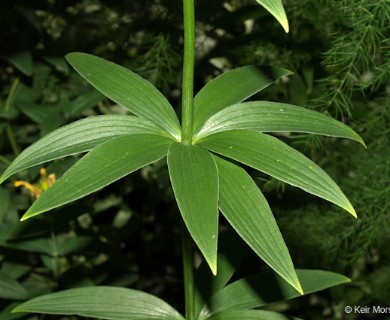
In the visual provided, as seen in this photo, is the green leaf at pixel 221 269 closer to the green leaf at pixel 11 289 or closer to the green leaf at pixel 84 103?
the green leaf at pixel 11 289

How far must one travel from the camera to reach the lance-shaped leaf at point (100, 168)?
590mm

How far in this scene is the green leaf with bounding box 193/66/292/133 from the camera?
2.33ft

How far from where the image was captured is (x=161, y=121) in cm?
69

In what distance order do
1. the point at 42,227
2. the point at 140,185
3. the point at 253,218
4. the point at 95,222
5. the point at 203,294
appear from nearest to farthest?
the point at 253,218, the point at 203,294, the point at 42,227, the point at 140,185, the point at 95,222

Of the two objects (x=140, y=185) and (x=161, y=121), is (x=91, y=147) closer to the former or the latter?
(x=161, y=121)

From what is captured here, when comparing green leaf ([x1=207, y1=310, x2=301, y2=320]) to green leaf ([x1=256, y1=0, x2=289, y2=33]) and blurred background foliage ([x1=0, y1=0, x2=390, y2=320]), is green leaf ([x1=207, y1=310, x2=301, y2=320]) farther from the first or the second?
green leaf ([x1=256, y1=0, x2=289, y2=33])

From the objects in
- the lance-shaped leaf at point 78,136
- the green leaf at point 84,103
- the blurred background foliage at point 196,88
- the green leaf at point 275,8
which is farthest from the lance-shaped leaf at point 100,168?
the green leaf at point 84,103

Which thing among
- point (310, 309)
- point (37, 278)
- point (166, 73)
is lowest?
point (310, 309)

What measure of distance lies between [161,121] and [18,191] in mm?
708

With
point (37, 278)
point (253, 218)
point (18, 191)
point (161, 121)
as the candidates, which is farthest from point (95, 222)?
point (253, 218)

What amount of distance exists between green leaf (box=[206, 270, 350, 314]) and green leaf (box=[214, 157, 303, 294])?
0.64ft

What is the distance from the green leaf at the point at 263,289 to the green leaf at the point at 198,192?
0.22 m

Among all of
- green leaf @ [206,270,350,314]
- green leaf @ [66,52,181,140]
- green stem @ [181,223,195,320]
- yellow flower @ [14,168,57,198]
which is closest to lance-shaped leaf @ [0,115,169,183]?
green leaf @ [66,52,181,140]

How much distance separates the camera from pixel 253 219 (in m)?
0.60
